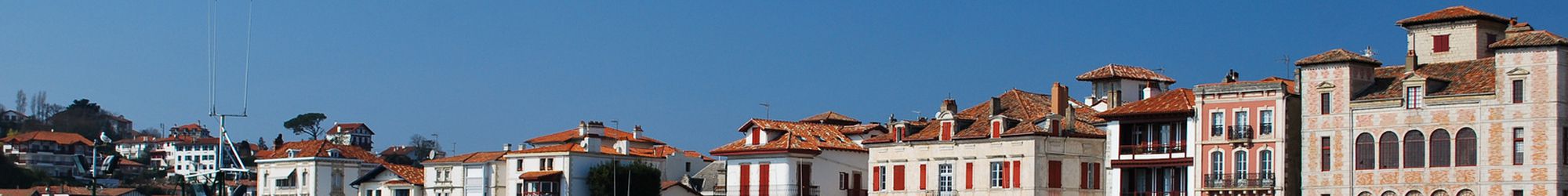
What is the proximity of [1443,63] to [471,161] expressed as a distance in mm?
49986

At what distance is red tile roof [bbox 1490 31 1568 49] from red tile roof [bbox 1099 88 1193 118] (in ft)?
32.2

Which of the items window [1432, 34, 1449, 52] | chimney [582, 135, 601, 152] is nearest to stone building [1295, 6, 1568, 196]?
window [1432, 34, 1449, 52]

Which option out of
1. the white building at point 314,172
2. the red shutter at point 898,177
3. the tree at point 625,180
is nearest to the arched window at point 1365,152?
the red shutter at point 898,177

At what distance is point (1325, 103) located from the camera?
67.8 m

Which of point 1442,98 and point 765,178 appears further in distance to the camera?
point 765,178

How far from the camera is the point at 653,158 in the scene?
348ft

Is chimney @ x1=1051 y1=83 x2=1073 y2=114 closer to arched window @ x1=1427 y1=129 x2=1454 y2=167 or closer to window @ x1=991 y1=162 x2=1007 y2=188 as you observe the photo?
window @ x1=991 y1=162 x2=1007 y2=188

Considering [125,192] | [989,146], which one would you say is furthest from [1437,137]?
[125,192]

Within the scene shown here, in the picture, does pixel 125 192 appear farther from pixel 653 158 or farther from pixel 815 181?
pixel 815 181

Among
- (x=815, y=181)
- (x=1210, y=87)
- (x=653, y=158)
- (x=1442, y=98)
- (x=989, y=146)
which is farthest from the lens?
(x=653, y=158)

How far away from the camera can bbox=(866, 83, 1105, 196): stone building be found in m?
77.4

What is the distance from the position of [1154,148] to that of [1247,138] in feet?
11.7

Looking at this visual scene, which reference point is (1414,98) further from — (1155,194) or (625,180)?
(625,180)

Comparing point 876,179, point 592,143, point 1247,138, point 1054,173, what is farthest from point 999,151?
point 592,143
